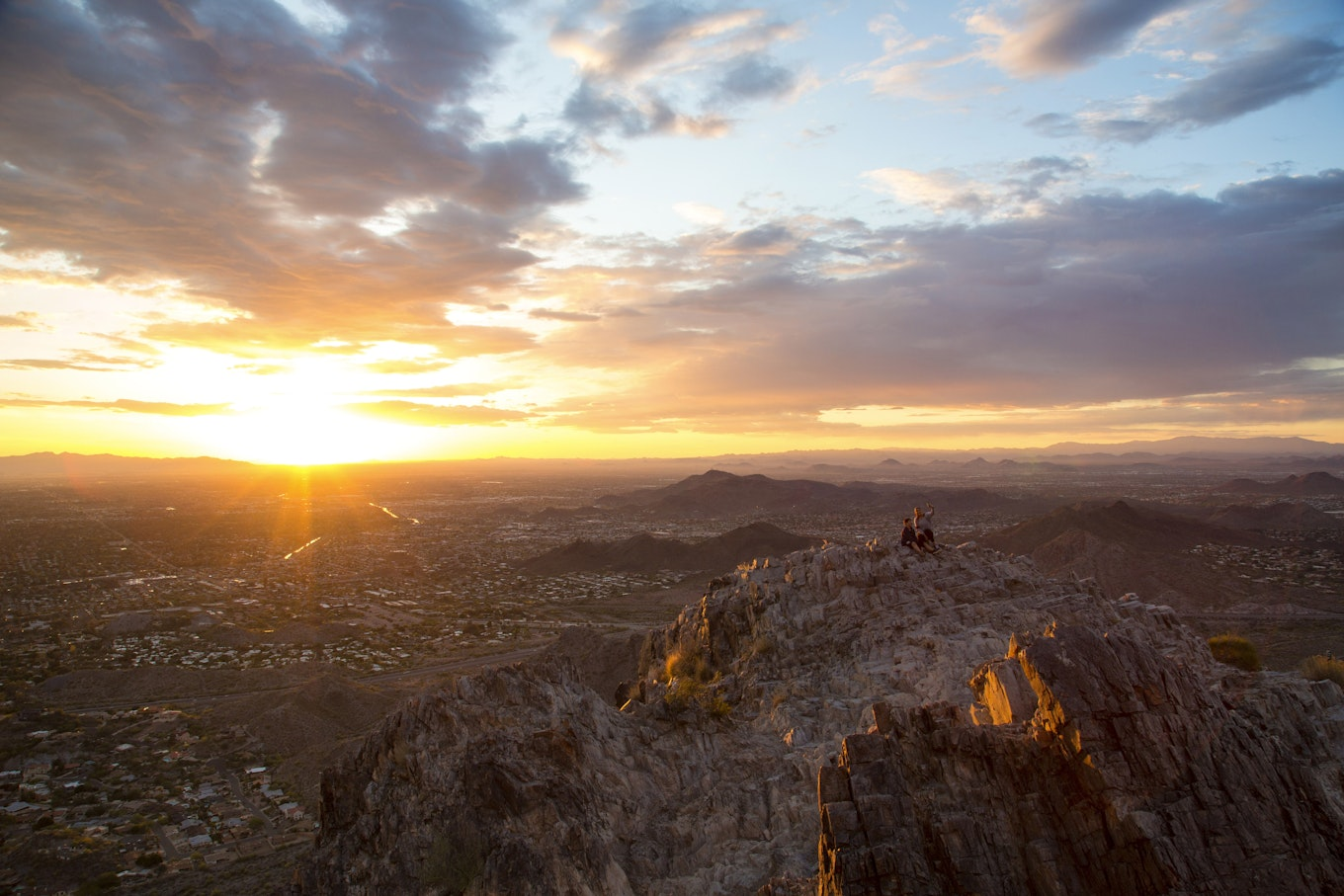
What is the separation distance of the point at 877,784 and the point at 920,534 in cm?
A: 1395

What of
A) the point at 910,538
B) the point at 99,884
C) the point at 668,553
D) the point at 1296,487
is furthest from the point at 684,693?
the point at 1296,487

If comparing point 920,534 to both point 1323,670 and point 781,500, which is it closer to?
point 1323,670

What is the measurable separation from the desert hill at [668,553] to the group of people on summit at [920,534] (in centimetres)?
6047

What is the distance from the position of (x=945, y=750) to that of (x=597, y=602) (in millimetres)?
61158

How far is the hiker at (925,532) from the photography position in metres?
22.9

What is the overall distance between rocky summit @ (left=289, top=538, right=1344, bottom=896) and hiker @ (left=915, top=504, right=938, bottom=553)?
5.80 metres

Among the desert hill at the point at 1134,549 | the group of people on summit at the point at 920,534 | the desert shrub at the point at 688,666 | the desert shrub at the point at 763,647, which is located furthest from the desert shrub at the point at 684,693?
the desert hill at the point at 1134,549

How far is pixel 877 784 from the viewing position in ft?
34.2

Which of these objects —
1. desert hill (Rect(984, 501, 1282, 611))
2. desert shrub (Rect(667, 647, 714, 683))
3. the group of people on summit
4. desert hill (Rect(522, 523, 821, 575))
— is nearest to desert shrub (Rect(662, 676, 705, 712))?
desert shrub (Rect(667, 647, 714, 683))

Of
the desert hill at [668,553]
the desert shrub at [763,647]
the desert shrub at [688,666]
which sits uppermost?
the desert shrub at [763,647]

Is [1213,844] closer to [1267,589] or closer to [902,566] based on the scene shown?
[902,566]

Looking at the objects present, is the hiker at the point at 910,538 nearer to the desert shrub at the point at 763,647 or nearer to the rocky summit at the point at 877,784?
the rocky summit at the point at 877,784

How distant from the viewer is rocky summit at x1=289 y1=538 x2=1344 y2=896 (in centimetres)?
971

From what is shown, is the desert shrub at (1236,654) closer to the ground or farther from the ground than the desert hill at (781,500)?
farther from the ground
